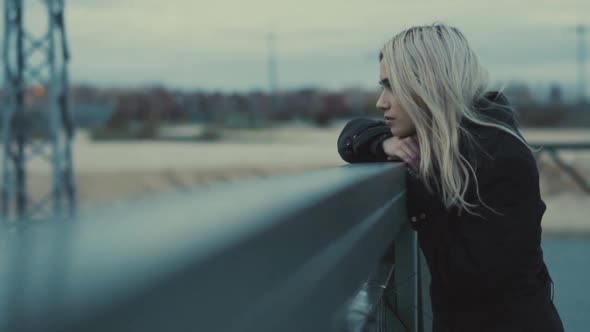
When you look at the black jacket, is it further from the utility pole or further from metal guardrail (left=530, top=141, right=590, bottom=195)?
the utility pole

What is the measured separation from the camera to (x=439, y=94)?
6.18 ft

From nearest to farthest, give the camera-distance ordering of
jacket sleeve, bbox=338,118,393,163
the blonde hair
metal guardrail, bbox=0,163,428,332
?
metal guardrail, bbox=0,163,428,332 → the blonde hair → jacket sleeve, bbox=338,118,393,163

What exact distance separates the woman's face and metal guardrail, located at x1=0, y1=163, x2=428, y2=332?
0.86 meters

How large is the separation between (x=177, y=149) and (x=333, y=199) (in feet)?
193

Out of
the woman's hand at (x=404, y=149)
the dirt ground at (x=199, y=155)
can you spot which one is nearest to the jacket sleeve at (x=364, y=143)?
the woman's hand at (x=404, y=149)

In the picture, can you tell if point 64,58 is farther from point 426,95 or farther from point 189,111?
point 189,111

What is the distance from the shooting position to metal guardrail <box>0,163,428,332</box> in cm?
36

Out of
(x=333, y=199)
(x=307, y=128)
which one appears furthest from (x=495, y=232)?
(x=307, y=128)

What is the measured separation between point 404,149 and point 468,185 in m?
0.24

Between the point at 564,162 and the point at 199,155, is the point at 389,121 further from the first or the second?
the point at 199,155

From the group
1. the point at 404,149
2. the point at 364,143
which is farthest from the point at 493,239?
the point at 364,143

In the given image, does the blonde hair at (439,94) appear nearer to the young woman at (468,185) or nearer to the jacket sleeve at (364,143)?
the young woman at (468,185)

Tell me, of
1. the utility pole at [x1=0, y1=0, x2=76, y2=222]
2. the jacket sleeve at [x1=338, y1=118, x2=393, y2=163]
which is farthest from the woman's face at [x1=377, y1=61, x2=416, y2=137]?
the utility pole at [x1=0, y1=0, x2=76, y2=222]

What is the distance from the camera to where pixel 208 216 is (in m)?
0.56
